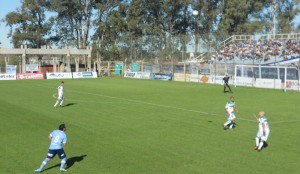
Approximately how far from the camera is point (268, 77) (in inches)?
1986

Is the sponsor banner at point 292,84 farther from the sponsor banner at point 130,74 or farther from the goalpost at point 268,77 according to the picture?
the sponsor banner at point 130,74

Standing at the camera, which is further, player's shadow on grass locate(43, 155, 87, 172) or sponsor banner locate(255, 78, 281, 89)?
sponsor banner locate(255, 78, 281, 89)

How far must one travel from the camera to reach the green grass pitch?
47.4 ft

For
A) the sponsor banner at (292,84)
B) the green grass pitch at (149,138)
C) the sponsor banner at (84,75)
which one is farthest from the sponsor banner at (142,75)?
the green grass pitch at (149,138)

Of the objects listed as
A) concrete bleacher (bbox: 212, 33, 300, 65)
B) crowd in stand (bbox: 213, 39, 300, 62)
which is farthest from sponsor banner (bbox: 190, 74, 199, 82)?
crowd in stand (bbox: 213, 39, 300, 62)

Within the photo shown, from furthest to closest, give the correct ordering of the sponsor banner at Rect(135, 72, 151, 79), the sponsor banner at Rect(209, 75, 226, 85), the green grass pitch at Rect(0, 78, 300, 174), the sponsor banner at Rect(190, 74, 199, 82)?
the sponsor banner at Rect(135, 72, 151, 79)
the sponsor banner at Rect(190, 74, 199, 82)
the sponsor banner at Rect(209, 75, 226, 85)
the green grass pitch at Rect(0, 78, 300, 174)

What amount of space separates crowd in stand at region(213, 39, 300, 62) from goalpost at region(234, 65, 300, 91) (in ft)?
24.0

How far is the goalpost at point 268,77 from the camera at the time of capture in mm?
45219

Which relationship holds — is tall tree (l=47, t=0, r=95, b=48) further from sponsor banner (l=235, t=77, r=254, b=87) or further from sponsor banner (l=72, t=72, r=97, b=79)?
sponsor banner (l=235, t=77, r=254, b=87)

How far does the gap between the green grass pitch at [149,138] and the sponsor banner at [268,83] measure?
14579 millimetres

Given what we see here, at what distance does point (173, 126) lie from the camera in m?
22.2

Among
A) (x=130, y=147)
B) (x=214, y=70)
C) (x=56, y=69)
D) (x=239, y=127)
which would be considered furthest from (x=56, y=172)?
(x=56, y=69)

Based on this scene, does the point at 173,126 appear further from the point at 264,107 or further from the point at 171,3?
the point at 171,3

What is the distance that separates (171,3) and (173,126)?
68.8 m
